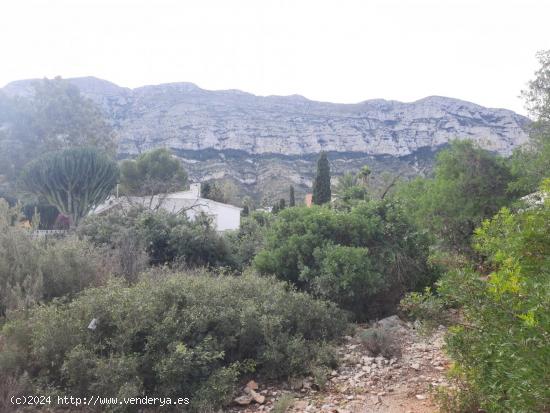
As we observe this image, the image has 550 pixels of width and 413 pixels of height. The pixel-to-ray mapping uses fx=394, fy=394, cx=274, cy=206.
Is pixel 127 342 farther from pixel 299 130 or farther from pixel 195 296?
pixel 299 130

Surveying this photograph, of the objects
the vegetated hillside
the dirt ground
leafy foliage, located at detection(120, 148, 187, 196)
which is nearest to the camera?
the dirt ground

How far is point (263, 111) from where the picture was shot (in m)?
100

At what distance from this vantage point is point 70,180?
21.3 meters

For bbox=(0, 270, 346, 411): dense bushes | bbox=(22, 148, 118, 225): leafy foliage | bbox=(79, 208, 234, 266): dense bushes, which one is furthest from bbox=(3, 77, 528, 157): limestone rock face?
bbox=(0, 270, 346, 411): dense bushes

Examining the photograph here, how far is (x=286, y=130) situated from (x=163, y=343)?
8652cm

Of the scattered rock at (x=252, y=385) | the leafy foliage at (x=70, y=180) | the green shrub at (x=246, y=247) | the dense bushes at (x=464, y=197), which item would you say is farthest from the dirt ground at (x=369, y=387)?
the leafy foliage at (x=70, y=180)

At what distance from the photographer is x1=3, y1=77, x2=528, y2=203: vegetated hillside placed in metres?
67.8

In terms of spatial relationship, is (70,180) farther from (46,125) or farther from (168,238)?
(168,238)

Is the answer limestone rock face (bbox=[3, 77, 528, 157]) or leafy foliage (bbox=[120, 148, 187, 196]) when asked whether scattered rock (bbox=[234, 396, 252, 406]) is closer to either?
leafy foliage (bbox=[120, 148, 187, 196])

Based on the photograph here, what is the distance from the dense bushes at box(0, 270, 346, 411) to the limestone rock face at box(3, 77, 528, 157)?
236 feet

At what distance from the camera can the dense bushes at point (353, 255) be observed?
663 centimetres

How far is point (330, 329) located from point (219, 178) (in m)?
52.5

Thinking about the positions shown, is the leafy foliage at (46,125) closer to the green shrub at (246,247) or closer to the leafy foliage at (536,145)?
the green shrub at (246,247)

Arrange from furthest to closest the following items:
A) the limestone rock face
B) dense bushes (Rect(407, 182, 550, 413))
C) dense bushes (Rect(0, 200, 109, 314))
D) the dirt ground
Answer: the limestone rock face → dense bushes (Rect(0, 200, 109, 314)) → the dirt ground → dense bushes (Rect(407, 182, 550, 413))
